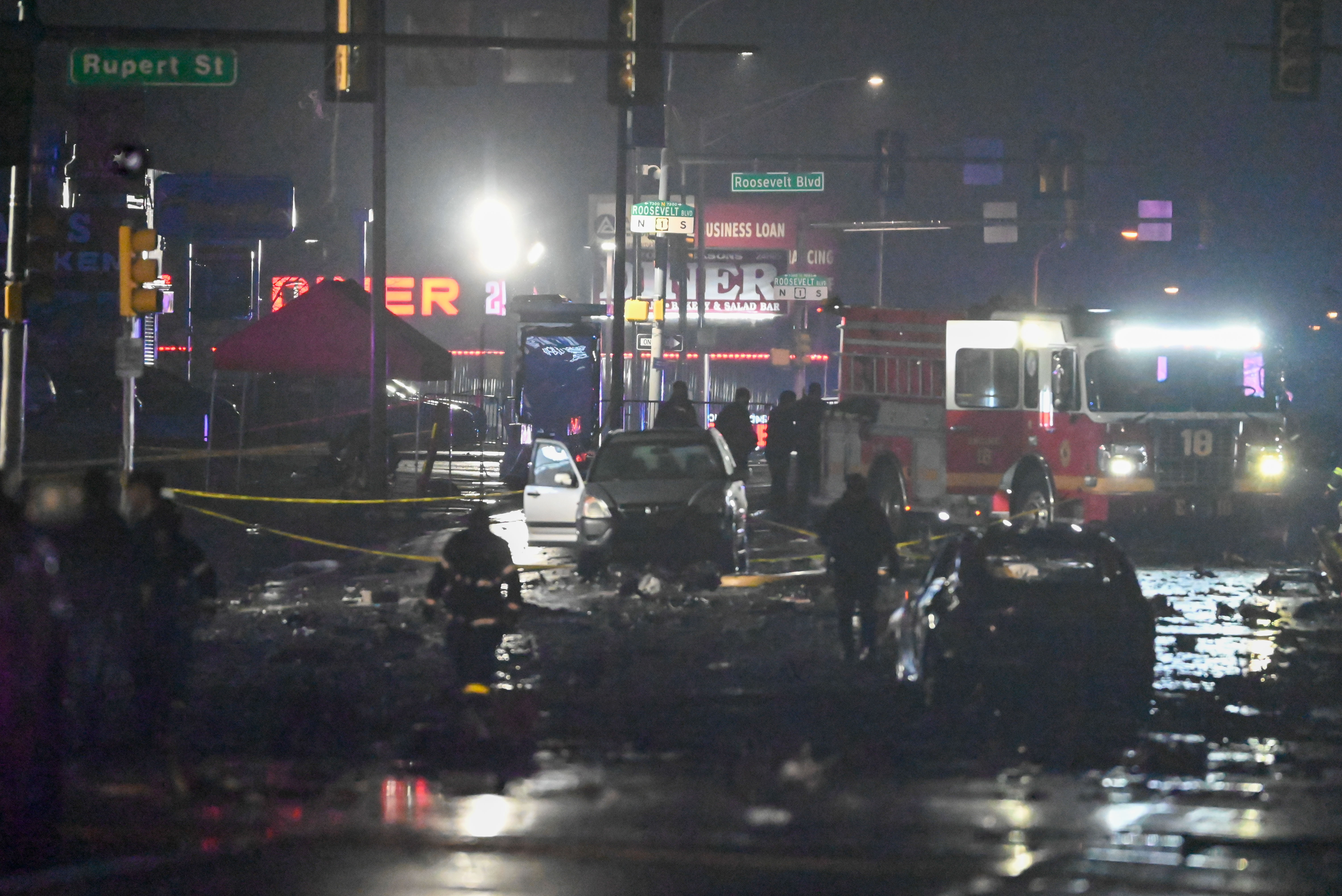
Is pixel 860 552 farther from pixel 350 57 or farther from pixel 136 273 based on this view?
pixel 350 57

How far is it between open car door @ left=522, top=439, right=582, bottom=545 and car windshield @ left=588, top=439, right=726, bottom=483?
2316 millimetres

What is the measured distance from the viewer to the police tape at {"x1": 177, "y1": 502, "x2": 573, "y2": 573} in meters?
19.9

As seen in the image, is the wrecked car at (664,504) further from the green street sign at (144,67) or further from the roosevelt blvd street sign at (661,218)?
the roosevelt blvd street sign at (661,218)

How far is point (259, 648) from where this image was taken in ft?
45.5

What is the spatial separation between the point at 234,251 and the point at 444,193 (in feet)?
88.2

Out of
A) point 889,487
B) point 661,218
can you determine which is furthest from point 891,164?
point 889,487

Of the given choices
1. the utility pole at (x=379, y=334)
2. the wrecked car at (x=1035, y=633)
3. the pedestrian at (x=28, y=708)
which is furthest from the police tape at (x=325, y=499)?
the pedestrian at (x=28, y=708)

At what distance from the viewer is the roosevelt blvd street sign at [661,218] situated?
33.0 meters

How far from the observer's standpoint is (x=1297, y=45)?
65.7 feet

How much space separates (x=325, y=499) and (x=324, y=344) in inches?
102

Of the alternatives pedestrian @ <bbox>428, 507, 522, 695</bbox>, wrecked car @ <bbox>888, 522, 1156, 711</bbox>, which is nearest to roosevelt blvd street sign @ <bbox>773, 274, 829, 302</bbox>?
wrecked car @ <bbox>888, 522, 1156, 711</bbox>

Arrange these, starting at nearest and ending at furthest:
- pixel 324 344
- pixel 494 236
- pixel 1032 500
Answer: pixel 1032 500 → pixel 324 344 → pixel 494 236

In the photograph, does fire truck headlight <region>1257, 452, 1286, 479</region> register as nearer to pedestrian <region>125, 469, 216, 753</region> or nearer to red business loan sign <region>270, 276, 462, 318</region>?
pedestrian <region>125, 469, 216, 753</region>

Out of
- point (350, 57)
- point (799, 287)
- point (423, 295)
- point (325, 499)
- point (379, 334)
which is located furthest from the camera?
point (423, 295)
